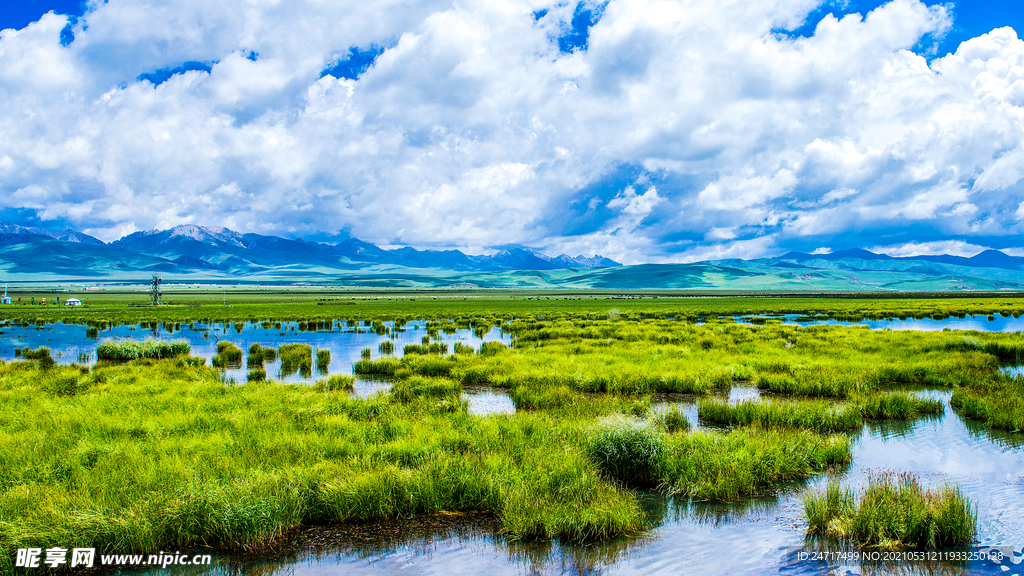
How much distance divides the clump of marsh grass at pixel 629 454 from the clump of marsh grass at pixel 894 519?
8.93 ft

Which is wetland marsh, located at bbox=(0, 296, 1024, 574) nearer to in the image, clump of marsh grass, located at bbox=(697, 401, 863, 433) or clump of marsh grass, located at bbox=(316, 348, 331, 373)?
clump of marsh grass, located at bbox=(697, 401, 863, 433)

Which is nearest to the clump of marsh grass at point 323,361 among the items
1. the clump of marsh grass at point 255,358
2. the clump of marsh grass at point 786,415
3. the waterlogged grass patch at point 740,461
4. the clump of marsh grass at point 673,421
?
the clump of marsh grass at point 255,358

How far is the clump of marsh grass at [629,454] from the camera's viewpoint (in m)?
10.5

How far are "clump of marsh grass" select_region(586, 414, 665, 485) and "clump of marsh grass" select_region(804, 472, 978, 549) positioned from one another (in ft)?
8.93

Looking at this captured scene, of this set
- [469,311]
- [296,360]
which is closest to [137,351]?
[296,360]

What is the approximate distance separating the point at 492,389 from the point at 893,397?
1271 centimetres

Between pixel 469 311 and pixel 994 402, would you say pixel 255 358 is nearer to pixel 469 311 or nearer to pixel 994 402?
pixel 994 402

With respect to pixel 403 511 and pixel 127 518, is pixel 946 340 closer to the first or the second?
pixel 403 511

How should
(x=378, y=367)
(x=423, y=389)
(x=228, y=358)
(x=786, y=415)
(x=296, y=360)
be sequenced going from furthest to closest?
(x=228, y=358) → (x=296, y=360) → (x=378, y=367) → (x=423, y=389) → (x=786, y=415)

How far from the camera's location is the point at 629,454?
10578 mm

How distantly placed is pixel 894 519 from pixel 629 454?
13.9 feet

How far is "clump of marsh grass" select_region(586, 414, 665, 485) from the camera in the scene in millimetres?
10508

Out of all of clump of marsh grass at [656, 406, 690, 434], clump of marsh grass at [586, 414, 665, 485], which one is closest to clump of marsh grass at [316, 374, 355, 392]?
clump of marsh grass at [656, 406, 690, 434]

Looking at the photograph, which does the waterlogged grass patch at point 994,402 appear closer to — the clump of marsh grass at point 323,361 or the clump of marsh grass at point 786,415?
the clump of marsh grass at point 786,415
